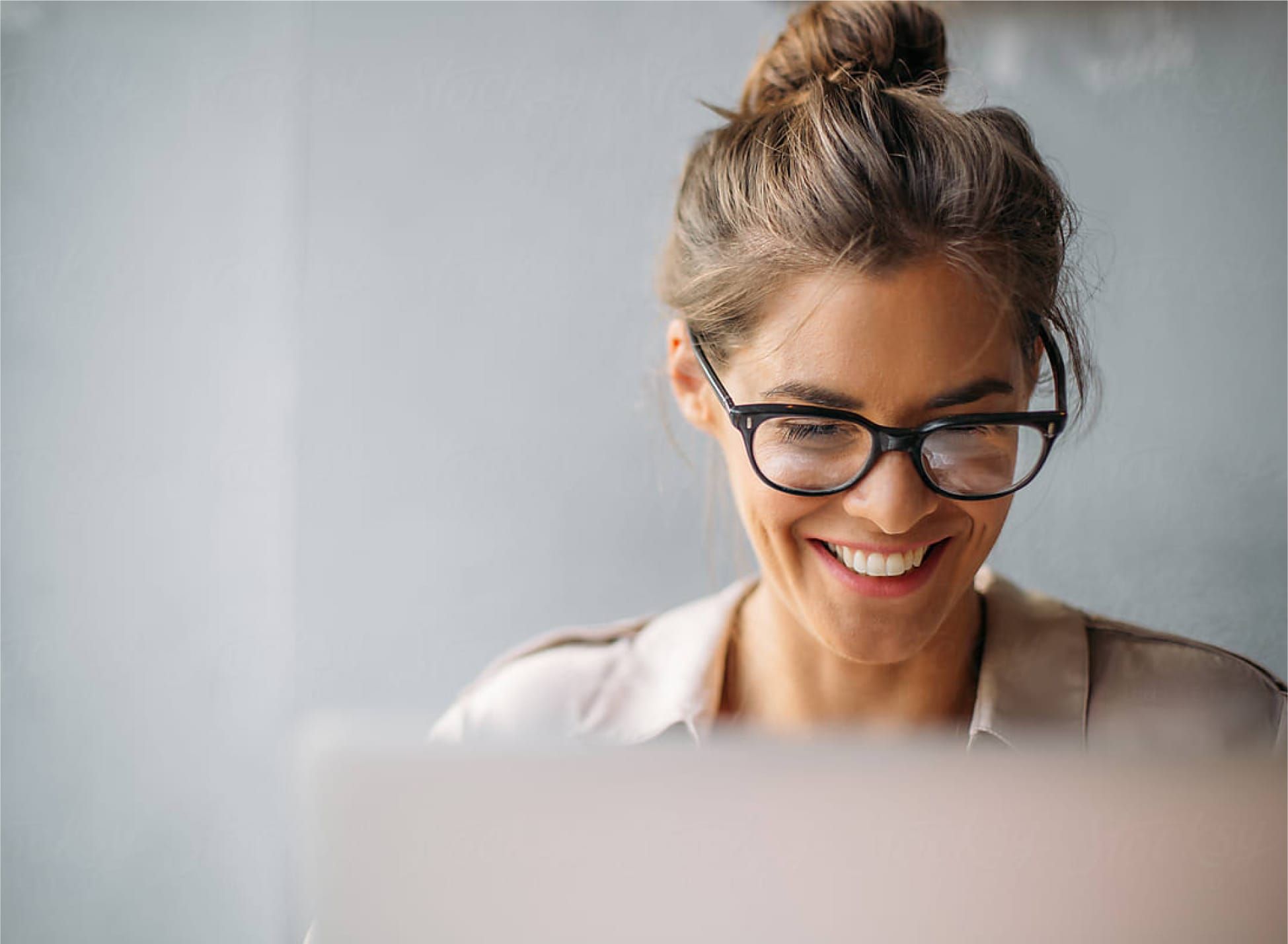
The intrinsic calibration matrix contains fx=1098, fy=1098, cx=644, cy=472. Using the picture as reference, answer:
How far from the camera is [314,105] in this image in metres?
→ 1.49

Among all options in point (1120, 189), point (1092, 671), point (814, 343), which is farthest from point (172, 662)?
point (1120, 189)

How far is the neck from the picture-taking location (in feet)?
4.23

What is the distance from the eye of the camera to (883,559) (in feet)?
3.84

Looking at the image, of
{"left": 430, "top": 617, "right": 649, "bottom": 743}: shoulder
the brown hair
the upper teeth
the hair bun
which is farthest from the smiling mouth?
the hair bun

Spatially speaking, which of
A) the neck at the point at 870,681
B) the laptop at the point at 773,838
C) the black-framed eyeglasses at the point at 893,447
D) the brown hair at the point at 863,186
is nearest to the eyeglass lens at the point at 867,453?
the black-framed eyeglasses at the point at 893,447

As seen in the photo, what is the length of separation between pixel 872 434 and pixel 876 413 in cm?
2

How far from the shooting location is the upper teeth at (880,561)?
3.84 feet

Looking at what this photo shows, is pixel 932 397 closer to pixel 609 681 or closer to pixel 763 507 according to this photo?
pixel 763 507

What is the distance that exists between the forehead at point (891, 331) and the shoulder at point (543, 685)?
485 mm

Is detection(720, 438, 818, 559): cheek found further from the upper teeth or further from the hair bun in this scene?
the hair bun

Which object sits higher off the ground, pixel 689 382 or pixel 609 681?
pixel 689 382

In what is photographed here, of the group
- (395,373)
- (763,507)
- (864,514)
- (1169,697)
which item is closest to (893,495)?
(864,514)

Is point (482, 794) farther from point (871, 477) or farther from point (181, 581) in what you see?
point (181, 581)

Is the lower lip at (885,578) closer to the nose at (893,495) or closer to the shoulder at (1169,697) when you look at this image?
the nose at (893,495)
